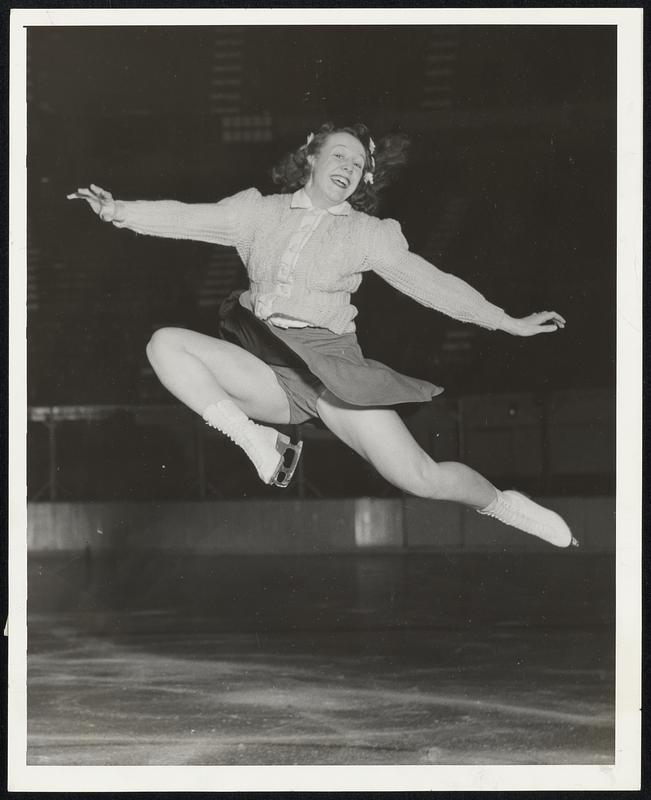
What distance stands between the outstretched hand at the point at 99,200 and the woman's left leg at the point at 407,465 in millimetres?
1116

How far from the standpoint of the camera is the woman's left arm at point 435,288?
5.55 metres

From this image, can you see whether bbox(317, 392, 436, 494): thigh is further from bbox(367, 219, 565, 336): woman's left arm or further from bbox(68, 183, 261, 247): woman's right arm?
bbox(68, 183, 261, 247): woman's right arm

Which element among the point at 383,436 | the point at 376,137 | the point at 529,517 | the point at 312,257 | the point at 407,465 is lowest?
the point at 529,517

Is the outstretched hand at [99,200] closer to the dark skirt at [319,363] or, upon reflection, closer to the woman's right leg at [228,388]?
the woman's right leg at [228,388]

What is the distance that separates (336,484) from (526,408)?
0.90 m

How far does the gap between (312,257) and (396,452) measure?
33.4 inches

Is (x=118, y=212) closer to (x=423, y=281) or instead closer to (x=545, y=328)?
(x=423, y=281)

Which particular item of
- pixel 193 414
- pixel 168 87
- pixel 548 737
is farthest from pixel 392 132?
pixel 548 737

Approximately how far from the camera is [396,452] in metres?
5.60

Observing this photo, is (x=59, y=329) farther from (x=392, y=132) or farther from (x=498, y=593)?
(x=498, y=593)

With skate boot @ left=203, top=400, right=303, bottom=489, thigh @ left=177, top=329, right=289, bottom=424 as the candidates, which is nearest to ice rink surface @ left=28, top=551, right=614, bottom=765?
→ skate boot @ left=203, top=400, right=303, bottom=489

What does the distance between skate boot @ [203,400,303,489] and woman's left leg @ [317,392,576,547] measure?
0.24 metres

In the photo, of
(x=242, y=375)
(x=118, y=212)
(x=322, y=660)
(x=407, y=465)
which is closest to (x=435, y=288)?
(x=407, y=465)

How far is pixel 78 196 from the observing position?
5555 millimetres
